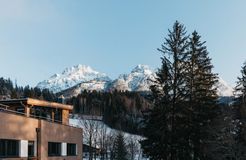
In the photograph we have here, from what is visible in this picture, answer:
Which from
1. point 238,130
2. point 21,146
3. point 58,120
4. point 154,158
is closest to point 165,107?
point 154,158

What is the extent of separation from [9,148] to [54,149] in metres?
8.42

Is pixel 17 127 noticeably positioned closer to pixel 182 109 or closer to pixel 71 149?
pixel 71 149

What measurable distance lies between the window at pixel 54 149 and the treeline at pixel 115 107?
317 ft

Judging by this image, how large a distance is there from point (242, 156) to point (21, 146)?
1708 cm

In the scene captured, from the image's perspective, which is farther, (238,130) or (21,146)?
(238,130)

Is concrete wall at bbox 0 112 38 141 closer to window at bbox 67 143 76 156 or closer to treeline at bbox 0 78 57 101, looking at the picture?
window at bbox 67 143 76 156

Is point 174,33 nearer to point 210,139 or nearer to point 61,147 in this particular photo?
point 210,139

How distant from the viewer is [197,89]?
138 feet

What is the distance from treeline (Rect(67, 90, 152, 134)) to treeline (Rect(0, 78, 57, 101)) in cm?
1088

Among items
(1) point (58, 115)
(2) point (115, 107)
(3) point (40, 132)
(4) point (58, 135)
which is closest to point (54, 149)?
(4) point (58, 135)

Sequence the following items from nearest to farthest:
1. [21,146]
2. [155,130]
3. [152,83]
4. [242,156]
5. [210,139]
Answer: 1. [21,146]
2. [242,156]
3. [210,139]
4. [155,130]
5. [152,83]

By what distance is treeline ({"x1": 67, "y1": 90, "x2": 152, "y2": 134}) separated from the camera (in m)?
140

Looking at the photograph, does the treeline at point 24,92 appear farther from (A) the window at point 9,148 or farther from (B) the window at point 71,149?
(A) the window at point 9,148

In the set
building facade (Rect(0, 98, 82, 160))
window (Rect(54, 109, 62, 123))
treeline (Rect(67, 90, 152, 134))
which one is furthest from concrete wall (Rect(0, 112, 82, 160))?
treeline (Rect(67, 90, 152, 134))
